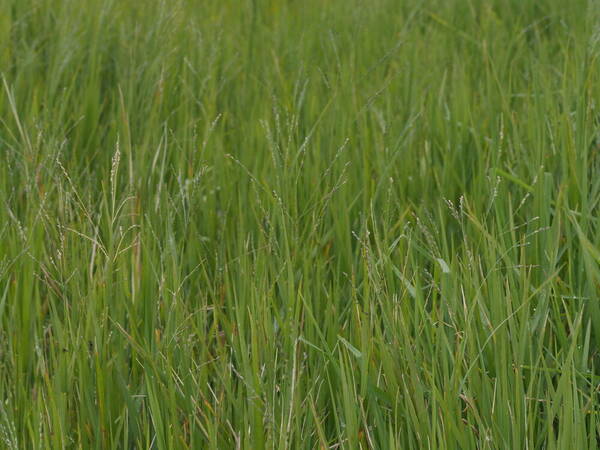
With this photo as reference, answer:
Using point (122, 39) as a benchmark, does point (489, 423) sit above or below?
below

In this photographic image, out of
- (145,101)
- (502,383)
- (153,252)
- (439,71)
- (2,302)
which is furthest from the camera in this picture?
(439,71)

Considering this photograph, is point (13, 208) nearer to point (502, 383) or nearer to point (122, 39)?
point (122, 39)

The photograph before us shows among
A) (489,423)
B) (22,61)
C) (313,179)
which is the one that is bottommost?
(489,423)

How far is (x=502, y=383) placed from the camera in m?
1.12

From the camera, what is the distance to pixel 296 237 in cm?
→ 147

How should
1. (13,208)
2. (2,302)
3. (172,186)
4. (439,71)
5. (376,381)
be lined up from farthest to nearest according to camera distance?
(439,71), (172,186), (13,208), (2,302), (376,381)

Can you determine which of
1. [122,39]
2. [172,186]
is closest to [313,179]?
[172,186]

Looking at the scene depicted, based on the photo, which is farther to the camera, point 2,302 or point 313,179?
point 313,179

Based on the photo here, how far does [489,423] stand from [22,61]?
1.66 metres

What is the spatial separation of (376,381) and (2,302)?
60 cm

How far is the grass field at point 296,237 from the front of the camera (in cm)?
118

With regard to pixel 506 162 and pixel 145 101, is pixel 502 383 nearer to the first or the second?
pixel 506 162

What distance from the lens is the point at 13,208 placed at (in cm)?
176

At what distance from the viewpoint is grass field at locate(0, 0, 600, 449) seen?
118 cm
